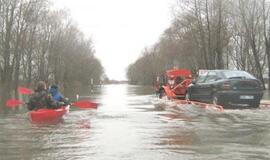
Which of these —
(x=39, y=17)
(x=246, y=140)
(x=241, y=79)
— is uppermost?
(x=39, y=17)

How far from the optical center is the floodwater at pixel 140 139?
29.6 ft

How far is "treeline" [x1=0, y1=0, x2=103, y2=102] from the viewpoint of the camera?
184 ft

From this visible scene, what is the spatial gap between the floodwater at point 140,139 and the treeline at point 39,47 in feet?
81.5

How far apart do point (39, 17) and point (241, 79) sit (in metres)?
44.8

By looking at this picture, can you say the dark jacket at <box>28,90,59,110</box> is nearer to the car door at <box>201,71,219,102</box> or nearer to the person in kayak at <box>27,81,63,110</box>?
the person in kayak at <box>27,81,63,110</box>

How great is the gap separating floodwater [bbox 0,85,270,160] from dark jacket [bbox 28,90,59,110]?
1.90 ft

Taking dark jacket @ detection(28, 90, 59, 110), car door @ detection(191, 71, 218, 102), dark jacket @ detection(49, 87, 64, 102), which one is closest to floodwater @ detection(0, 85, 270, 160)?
dark jacket @ detection(28, 90, 59, 110)

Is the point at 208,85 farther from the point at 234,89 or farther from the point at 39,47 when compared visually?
the point at 39,47

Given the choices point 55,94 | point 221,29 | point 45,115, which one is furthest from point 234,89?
point 221,29

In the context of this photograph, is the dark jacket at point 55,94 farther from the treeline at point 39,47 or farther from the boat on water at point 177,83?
the treeline at point 39,47

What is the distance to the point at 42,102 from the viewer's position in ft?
54.9

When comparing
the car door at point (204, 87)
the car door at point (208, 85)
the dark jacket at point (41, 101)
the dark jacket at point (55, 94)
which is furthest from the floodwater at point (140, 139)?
the car door at point (204, 87)

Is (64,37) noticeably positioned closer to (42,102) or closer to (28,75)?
(28,75)

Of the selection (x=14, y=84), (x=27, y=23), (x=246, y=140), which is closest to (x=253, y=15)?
(x=27, y=23)
